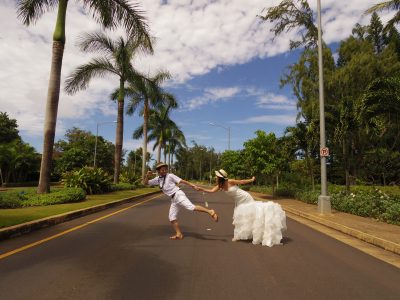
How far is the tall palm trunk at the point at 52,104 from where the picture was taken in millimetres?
17359

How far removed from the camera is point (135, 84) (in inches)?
1248

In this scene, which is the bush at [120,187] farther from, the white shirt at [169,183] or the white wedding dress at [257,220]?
the white wedding dress at [257,220]

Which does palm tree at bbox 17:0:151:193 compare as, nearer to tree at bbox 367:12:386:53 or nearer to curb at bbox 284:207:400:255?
curb at bbox 284:207:400:255

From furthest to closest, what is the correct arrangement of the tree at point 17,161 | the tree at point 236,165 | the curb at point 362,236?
the tree at point 17,161 → the tree at point 236,165 → the curb at point 362,236

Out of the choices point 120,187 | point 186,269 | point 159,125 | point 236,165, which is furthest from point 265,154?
point 159,125

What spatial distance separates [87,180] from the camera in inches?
972

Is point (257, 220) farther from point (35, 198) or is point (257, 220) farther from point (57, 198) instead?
point (57, 198)

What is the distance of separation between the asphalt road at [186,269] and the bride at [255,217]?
0.23m

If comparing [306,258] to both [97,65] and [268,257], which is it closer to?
[268,257]

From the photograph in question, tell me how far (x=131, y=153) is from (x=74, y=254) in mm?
114776

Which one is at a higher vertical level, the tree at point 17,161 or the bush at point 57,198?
the tree at point 17,161

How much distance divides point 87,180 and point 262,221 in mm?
18376

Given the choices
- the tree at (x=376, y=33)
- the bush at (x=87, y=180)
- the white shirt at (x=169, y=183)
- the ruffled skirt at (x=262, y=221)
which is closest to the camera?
the ruffled skirt at (x=262, y=221)

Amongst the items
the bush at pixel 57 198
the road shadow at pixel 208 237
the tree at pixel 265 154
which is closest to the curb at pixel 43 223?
the bush at pixel 57 198
